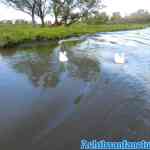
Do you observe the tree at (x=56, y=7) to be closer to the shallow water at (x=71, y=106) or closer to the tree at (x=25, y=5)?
the tree at (x=25, y=5)

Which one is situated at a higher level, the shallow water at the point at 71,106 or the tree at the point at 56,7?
the tree at the point at 56,7

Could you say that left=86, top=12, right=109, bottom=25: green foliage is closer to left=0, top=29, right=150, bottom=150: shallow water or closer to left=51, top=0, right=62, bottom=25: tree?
left=51, top=0, right=62, bottom=25: tree

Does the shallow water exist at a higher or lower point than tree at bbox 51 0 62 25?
lower

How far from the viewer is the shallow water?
13.3 ft

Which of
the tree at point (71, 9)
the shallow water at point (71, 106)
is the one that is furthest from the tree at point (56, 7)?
the shallow water at point (71, 106)

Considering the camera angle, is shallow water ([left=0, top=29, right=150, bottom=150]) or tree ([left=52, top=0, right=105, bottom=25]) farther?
tree ([left=52, top=0, right=105, bottom=25])

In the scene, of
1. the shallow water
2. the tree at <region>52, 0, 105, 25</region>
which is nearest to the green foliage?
the tree at <region>52, 0, 105, 25</region>

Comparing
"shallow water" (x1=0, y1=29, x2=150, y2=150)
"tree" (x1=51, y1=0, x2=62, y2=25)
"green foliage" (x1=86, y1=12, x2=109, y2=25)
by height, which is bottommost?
"shallow water" (x1=0, y1=29, x2=150, y2=150)

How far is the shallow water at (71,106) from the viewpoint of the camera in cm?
405

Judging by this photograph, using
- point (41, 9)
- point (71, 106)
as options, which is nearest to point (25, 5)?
point (41, 9)

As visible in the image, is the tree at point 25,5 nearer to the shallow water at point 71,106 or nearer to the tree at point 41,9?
the tree at point 41,9

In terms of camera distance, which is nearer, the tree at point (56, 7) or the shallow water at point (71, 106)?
the shallow water at point (71, 106)

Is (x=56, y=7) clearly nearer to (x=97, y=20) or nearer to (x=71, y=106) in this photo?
(x=97, y=20)

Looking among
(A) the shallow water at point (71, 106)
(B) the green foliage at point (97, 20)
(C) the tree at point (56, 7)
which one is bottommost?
(A) the shallow water at point (71, 106)
